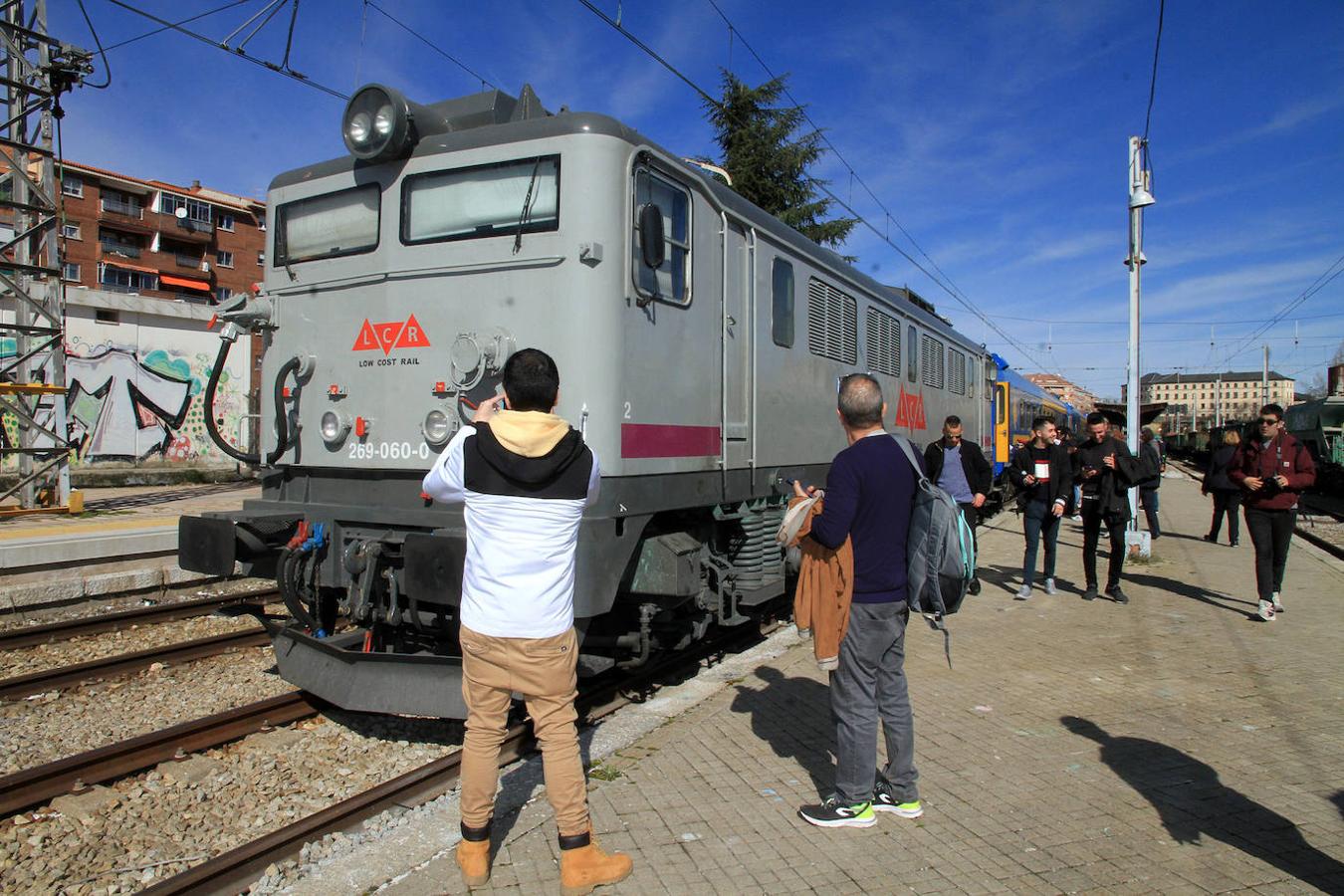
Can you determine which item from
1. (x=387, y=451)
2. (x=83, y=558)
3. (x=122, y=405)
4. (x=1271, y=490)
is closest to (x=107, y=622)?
(x=83, y=558)

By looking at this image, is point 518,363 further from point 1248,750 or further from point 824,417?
point 824,417

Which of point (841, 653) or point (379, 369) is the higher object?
point (379, 369)

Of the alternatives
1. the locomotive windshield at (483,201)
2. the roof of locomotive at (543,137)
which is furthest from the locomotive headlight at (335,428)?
the roof of locomotive at (543,137)

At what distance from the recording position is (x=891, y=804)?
12.7 ft

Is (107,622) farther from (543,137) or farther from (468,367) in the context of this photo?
(543,137)

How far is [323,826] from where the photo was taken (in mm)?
3807

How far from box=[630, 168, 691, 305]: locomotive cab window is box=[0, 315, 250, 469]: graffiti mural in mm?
19211

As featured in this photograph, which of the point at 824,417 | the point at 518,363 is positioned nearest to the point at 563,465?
the point at 518,363

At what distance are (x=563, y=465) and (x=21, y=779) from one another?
3.29 metres

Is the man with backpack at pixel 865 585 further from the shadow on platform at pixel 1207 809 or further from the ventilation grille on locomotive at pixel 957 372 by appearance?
the ventilation grille on locomotive at pixel 957 372

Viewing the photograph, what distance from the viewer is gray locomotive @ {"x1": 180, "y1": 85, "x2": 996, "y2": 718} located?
4664 mm

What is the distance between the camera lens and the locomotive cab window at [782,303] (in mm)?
6688

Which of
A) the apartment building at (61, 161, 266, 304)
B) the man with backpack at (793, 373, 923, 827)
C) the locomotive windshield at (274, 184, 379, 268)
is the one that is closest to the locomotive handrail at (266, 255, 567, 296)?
the locomotive windshield at (274, 184, 379, 268)

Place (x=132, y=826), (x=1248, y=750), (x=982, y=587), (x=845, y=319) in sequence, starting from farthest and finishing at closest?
(x=982, y=587) → (x=845, y=319) → (x=1248, y=750) → (x=132, y=826)
